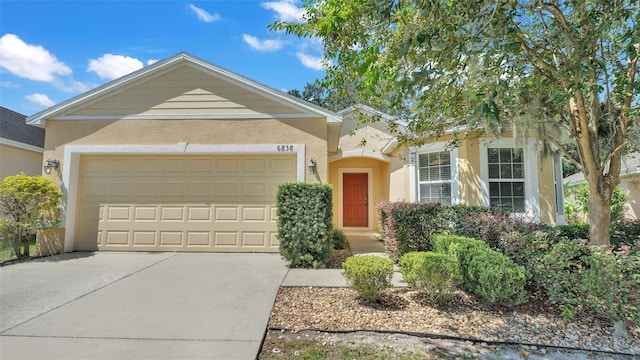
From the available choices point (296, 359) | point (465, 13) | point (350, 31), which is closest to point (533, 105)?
point (465, 13)

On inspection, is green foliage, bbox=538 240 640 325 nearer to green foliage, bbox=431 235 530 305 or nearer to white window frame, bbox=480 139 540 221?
green foliage, bbox=431 235 530 305

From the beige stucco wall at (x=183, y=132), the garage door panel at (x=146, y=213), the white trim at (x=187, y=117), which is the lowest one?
the garage door panel at (x=146, y=213)

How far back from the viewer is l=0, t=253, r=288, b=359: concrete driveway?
290cm

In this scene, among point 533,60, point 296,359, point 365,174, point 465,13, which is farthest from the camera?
point 365,174

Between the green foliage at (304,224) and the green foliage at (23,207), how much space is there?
5.50 m

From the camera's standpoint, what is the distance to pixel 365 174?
11875mm

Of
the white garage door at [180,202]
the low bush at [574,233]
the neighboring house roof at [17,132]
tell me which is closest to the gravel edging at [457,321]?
the low bush at [574,233]

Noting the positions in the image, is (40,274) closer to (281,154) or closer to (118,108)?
(118,108)

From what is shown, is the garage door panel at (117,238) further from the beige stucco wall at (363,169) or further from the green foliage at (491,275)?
the green foliage at (491,275)

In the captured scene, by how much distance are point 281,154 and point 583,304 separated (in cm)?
598

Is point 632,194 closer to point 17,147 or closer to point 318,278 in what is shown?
point 318,278

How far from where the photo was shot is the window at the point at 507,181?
7.63 m

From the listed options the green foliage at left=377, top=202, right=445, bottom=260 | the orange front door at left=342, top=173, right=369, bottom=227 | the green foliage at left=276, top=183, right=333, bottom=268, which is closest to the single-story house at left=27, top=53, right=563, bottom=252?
the green foliage at left=276, top=183, right=333, bottom=268

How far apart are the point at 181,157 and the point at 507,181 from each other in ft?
27.9
